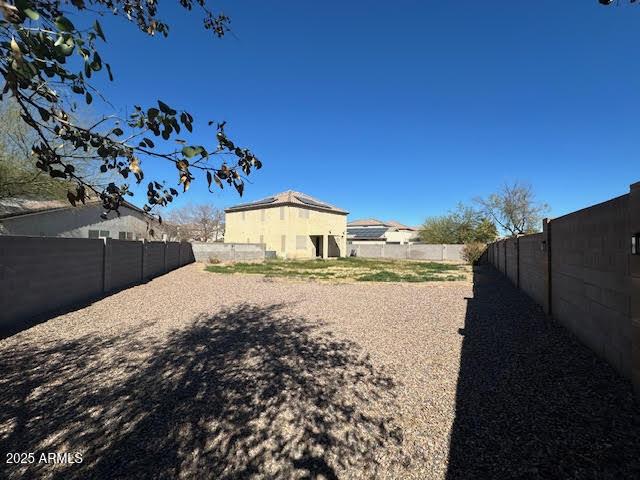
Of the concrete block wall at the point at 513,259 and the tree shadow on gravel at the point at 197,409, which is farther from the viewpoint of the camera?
the concrete block wall at the point at 513,259

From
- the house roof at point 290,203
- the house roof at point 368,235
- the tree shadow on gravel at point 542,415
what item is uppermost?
the house roof at point 290,203

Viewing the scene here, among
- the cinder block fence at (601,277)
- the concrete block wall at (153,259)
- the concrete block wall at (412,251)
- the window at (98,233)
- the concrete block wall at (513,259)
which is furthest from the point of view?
the concrete block wall at (412,251)

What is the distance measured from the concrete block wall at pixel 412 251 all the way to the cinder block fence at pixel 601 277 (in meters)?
27.8

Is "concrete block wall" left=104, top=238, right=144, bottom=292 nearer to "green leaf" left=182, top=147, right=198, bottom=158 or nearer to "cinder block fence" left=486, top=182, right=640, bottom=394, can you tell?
"green leaf" left=182, top=147, right=198, bottom=158

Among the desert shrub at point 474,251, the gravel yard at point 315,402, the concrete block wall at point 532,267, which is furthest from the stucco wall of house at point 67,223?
the desert shrub at point 474,251

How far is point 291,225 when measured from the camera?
31875 millimetres

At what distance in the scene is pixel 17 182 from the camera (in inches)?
529

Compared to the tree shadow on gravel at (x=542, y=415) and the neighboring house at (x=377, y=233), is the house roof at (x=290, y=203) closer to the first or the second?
the neighboring house at (x=377, y=233)

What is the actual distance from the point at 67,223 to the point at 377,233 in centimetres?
4544

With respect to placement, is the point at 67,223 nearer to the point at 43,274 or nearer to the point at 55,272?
the point at 55,272

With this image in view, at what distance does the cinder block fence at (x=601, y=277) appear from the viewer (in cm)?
313

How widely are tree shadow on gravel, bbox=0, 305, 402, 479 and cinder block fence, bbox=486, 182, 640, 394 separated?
94.1 inches

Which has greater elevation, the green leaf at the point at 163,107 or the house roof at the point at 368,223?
the house roof at the point at 368,223

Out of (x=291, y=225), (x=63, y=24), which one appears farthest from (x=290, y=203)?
(x=63, y=24)
